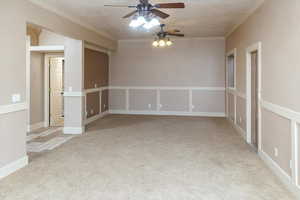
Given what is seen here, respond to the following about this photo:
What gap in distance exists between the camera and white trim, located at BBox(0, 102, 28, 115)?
11.4ft

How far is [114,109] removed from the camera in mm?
9734

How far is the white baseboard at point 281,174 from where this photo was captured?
2858 millimetres

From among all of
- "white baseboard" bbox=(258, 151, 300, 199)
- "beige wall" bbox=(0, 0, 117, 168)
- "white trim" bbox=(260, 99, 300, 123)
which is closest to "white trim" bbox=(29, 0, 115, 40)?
"beige wall" bbox=(0, 0, 117, 168)

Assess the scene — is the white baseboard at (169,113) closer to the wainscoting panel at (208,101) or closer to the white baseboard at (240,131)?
the wainscoting panel at (208,101)

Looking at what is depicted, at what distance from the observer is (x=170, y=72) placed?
9.27 meters

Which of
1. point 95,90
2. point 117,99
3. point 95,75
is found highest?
point 95,75

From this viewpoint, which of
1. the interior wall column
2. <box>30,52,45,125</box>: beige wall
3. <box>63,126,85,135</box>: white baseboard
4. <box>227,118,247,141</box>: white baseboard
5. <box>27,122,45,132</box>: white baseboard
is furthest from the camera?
<box>30,52,45,125</box>: beige wall

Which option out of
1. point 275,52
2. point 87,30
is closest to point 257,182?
point 275,52

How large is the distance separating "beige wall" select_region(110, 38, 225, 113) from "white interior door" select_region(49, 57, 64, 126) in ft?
8.03

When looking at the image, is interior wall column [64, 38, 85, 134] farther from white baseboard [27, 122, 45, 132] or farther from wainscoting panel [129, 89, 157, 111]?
wainscoting panel [129, 89, 157, 111]

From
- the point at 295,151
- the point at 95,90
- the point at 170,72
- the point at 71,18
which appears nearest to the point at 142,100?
the point at 170,72

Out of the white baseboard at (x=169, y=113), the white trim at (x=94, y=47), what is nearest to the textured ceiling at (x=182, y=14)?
the white trim at (x=94, y=47)

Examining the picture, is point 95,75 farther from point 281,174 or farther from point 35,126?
point 281,174

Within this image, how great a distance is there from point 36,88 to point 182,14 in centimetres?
438
